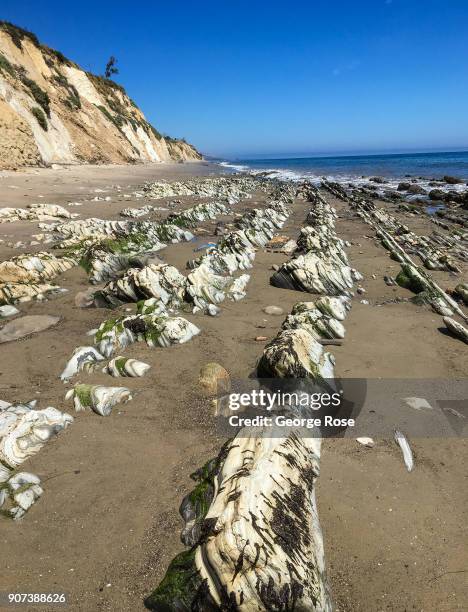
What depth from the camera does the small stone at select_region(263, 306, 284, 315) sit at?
6.72 m

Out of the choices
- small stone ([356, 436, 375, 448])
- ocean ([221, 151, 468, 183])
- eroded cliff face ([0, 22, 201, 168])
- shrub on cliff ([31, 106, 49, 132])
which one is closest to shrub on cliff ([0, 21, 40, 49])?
eroded cliff face ([0, 22, 201, 168])

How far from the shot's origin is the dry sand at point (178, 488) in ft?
8.30

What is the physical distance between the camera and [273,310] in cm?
680

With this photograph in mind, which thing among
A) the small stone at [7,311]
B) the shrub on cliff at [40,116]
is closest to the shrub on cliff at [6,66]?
the shrub on cliff at [40,116]

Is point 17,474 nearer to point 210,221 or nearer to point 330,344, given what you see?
point 330,344

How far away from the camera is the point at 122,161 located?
43812 mm

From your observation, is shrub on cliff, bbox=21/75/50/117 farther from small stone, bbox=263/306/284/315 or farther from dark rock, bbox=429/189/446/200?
small stone, bbox=263/306/284/315

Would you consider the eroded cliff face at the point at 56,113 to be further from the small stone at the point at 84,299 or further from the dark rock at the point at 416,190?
the dark rock at the point at 416,190

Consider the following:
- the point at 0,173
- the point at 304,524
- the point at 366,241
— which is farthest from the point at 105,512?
the point at 0,173

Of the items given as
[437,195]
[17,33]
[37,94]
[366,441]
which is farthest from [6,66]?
[366,441]

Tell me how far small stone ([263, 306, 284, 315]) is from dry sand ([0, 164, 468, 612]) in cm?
81

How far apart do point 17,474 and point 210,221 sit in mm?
13418

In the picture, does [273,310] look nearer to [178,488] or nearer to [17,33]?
[178,488]

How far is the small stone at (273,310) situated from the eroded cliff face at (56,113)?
79.9 ft
